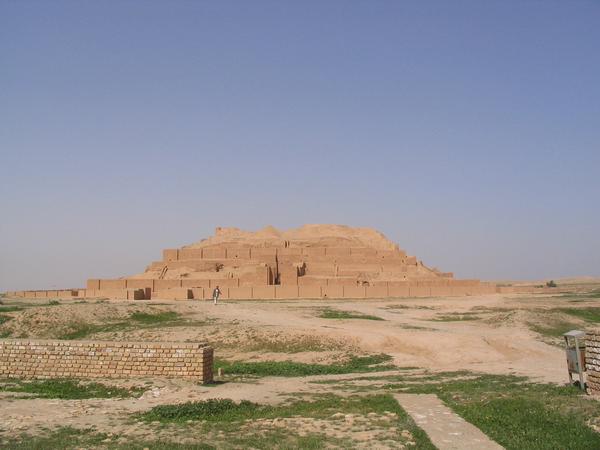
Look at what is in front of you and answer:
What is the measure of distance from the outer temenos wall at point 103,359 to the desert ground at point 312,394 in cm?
37

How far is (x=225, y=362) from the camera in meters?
16.2

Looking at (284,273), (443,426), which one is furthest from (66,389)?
(284,273)

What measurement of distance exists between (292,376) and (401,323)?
440 inches

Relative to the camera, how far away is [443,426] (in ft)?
24.3

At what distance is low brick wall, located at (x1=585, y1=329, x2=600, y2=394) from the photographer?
874 cm

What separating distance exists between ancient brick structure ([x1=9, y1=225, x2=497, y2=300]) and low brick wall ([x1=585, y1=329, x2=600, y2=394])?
103 ft

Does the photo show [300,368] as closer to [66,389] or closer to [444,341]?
[444,341]

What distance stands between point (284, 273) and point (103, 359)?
3547cm

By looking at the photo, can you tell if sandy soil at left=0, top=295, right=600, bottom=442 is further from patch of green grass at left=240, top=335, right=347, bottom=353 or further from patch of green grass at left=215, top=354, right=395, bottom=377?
patch of green grass at left=215, top=354, right=395, bottom=377

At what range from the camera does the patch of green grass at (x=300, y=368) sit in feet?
45.0

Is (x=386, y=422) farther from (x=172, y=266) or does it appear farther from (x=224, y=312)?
(x=172, y=266)

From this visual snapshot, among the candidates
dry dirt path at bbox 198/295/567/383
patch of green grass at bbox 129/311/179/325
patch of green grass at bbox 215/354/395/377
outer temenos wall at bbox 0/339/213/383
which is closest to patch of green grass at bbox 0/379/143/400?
outer temenos wall at bbox 0/339/213/383

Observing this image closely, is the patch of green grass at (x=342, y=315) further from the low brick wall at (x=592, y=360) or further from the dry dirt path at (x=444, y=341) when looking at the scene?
the low brick wall at (x=592, y=360)

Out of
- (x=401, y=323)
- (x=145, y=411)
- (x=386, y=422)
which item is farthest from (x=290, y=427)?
(x=401, y=323)
